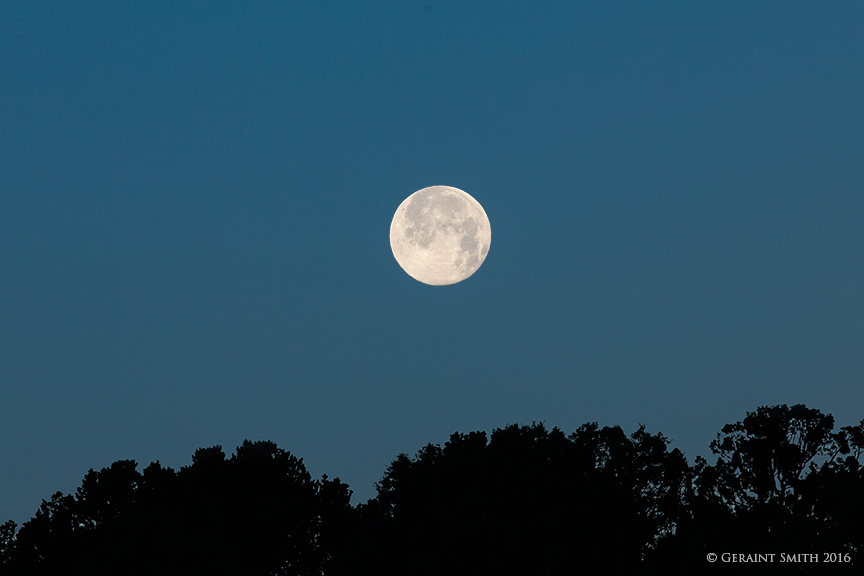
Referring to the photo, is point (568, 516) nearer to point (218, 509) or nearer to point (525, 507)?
point (525, 507)

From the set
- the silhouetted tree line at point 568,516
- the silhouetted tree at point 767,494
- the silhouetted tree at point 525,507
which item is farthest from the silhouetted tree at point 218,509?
the silhouetted tree at point 767,494

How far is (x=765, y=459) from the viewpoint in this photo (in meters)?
46.0

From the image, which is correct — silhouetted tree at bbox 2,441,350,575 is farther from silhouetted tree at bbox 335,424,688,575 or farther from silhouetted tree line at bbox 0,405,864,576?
silhouetted tree at bbox 335,424,688,575

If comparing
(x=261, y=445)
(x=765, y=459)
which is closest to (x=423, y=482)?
(x=261, y=445)

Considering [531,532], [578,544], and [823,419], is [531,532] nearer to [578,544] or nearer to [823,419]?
[578,544]

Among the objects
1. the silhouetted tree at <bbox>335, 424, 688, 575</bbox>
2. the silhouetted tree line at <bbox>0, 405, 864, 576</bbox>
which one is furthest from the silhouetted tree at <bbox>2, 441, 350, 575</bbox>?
the silhouetted tree at <bbox>335, 424, 688, 575</bbox>

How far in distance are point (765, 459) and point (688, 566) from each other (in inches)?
306

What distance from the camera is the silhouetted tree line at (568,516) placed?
42250mm

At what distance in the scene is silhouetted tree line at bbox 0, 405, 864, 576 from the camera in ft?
139

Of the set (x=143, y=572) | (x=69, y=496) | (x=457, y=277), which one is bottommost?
(x=143, y=572)

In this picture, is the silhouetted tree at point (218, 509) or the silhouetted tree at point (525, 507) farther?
the silhouetted tree at point (218, 509)

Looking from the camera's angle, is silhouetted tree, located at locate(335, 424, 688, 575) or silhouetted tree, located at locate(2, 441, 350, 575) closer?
silhouetted tree, located at locate(335, 424, 688, 575)

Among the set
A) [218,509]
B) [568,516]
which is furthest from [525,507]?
[218,509]

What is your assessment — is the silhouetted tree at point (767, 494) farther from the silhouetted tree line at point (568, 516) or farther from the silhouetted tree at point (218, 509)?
the silhouetted tree at point (218, 509)
